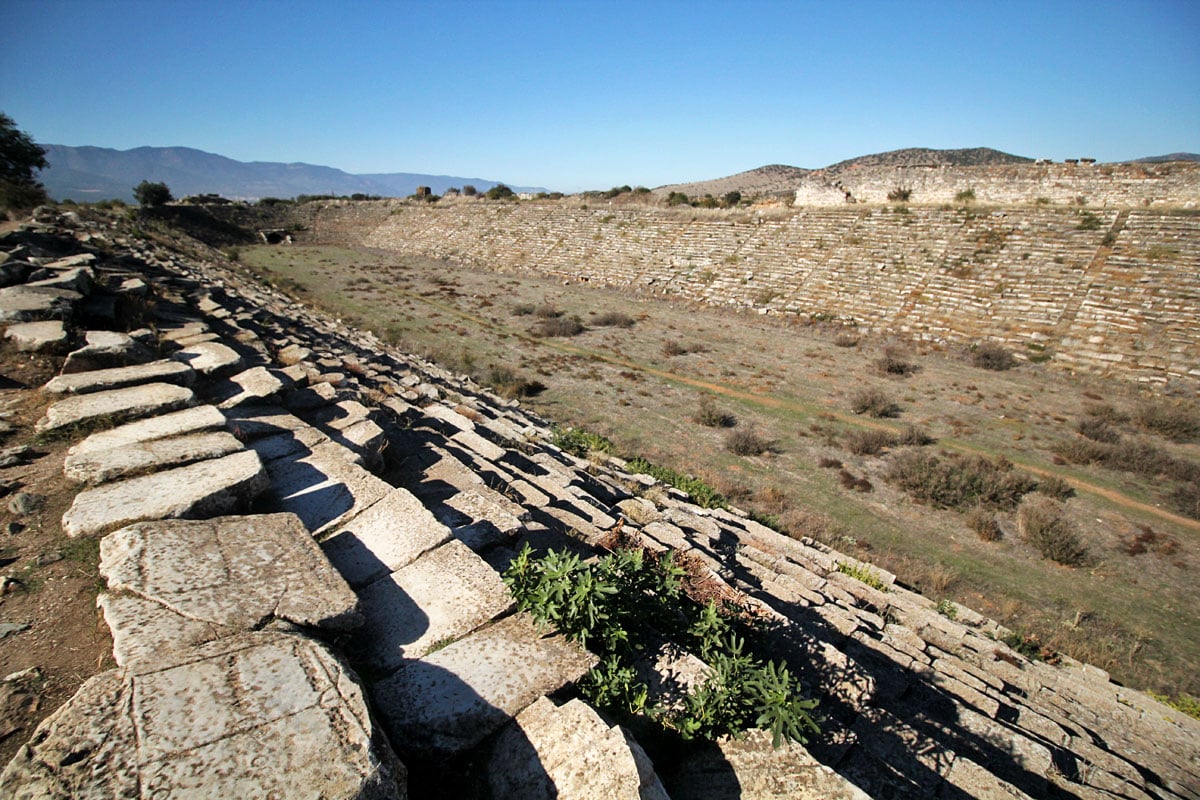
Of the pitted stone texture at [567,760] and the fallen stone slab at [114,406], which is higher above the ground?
the fallen stone slab at [114,406]

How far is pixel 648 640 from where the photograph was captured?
3.24 meters

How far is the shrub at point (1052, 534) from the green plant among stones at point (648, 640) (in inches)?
347

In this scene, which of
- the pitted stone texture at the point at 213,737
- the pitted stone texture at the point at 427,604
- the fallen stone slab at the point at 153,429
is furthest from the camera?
the fallen stone slab at the point at 153,429

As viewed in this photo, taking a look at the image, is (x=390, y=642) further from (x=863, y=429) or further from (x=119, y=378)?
(x=863, y=429)

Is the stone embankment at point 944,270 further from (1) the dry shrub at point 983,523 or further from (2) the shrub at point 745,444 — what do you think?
(2) the shrub at point 745,444

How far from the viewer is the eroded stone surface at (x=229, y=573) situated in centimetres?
258

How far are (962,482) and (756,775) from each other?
1072 cm

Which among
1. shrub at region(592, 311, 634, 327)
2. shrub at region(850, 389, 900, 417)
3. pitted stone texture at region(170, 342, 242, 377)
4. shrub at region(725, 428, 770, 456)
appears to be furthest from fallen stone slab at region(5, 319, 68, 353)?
shrub at region(592, 311, 634, 327)

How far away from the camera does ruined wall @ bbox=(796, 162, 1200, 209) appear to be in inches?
834

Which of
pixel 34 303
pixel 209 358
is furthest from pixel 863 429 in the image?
pixel 34 303

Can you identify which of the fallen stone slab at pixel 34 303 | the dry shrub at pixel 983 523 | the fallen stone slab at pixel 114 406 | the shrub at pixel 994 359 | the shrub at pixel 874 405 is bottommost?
the dry shrub at pixel 983 523

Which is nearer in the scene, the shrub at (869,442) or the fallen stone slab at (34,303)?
the fallen stone slab at (34,303)

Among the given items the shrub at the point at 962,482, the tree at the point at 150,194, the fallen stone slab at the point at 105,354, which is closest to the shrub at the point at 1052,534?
the shrub at the point at 962,482

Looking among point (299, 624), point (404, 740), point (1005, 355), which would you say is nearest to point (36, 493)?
point (299, 624)
